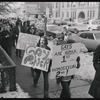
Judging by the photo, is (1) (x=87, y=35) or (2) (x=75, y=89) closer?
(2) (x=75, y=89)

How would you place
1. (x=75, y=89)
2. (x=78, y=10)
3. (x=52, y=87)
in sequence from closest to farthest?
(x=75, y=89) → (x=52, y=87) → (x=78, y=10)

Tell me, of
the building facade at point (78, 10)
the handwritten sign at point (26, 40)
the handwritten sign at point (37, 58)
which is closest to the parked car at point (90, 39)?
the handwritten sign at point (26, 40)

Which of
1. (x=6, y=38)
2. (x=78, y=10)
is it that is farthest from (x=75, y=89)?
(x=78, y=10)

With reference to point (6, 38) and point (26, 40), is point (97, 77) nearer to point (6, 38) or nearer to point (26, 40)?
point (26, 40)

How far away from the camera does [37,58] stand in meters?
6.23

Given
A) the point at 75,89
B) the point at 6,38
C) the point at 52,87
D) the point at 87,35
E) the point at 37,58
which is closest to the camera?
the point at 37,58

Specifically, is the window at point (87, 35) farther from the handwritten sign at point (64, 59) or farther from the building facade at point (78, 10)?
the building facade at point (78, 10)

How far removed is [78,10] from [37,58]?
218 feet

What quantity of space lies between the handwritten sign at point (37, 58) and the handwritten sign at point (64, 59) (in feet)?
1.11

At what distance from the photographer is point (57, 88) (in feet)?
23.2

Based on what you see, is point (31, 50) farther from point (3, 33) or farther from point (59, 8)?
point (59, 8)

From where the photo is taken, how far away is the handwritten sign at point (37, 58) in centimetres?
611

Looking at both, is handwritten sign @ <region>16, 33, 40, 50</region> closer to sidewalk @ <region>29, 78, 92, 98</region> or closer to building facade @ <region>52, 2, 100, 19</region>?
sidewalk @ <region>29, 78, 92, 98</region>

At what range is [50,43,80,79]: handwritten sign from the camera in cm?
580
